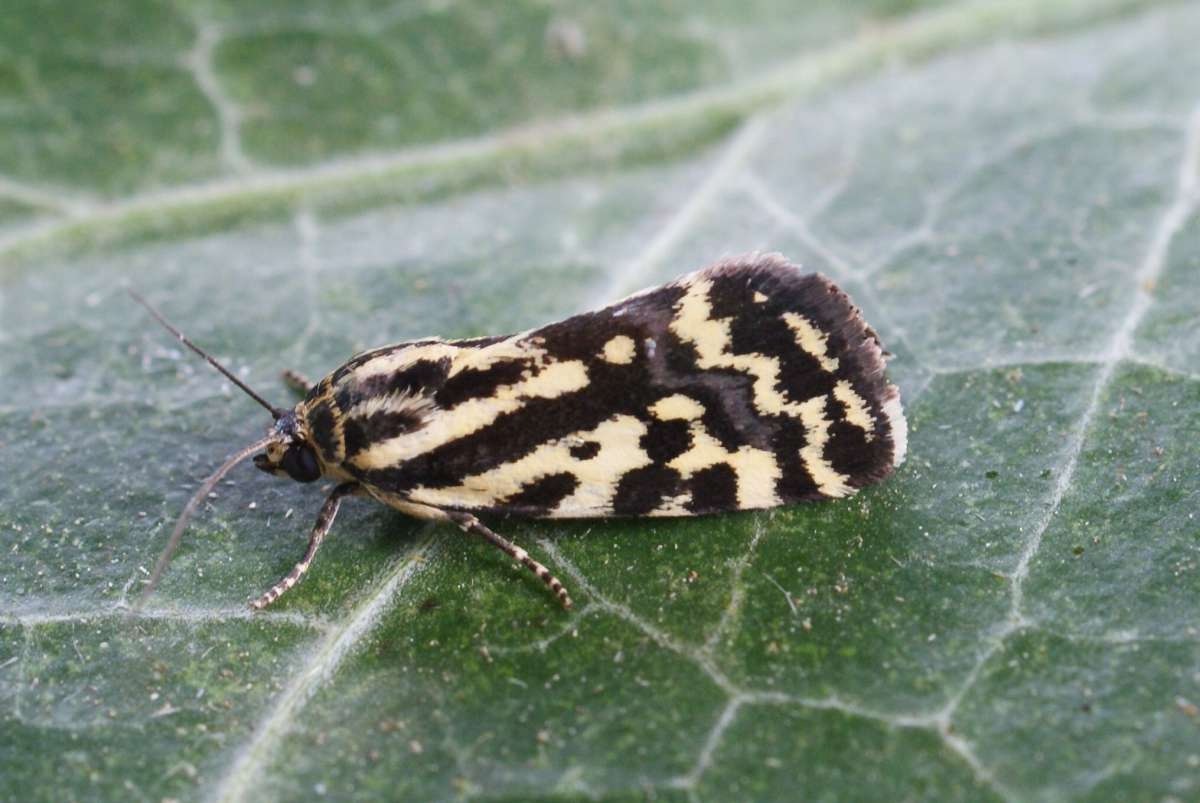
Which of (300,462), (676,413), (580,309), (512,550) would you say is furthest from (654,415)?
(300,462)

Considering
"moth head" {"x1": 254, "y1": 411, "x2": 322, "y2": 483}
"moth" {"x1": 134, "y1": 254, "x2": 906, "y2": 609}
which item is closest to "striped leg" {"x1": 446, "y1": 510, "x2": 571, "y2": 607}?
"moth" {"x1": 134, "y1": 254, "x2": 906, "y2": 609}

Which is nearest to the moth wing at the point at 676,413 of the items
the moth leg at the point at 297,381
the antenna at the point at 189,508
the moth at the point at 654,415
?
the moth at the point at 654,415

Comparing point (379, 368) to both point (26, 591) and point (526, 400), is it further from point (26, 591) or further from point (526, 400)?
point (26, 591)

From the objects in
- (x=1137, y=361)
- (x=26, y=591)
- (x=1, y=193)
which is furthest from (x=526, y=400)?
(x=1, y=193)

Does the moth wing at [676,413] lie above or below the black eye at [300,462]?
below

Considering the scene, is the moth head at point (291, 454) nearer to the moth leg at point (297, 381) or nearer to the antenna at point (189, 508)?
the antenna at point (189, 508)

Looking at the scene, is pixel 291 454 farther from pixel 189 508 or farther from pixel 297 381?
pixel 297 381
